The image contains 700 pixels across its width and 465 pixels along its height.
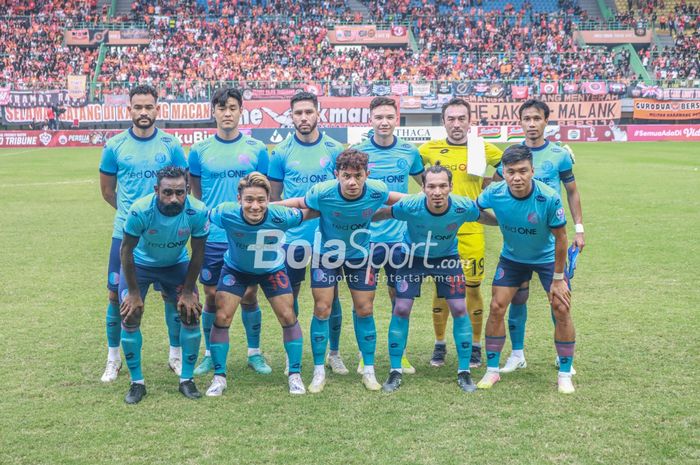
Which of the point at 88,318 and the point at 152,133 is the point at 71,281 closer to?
the point at 88,318

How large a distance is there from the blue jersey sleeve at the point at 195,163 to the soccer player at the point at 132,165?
0.10 meters

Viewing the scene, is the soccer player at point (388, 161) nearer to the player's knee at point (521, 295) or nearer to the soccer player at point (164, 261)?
the player's knee at point (521, 295)

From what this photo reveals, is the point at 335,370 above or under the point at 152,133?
under

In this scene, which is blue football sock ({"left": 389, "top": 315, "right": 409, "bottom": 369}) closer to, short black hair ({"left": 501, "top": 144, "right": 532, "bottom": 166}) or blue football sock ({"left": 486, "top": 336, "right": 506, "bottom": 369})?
blue football sock ({"left": 486, "top": 336, "right": 506, "bottom": 369})

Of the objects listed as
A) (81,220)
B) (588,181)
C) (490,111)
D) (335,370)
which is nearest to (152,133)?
(335,370)

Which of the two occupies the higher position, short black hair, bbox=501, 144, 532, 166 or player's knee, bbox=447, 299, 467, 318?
short black hair, bbox=501, 144, 532, 166

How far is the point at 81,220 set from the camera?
15312mm

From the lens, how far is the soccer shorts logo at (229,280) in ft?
19.2

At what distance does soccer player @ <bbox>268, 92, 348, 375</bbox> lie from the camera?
637 cm

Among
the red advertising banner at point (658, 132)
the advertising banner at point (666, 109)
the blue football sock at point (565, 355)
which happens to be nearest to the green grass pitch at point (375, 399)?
the blue football sock at point (565, 355)

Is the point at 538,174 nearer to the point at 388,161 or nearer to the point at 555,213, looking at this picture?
the point at 555,213

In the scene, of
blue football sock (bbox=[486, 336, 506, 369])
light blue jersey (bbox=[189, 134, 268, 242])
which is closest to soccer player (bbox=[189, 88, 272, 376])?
light blue jersey (bbox=[189, 134, 268, 242])

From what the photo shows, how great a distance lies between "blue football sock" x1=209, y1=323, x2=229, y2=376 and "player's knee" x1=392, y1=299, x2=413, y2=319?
57.6 inches

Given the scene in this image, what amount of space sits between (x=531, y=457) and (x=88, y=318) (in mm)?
5510
